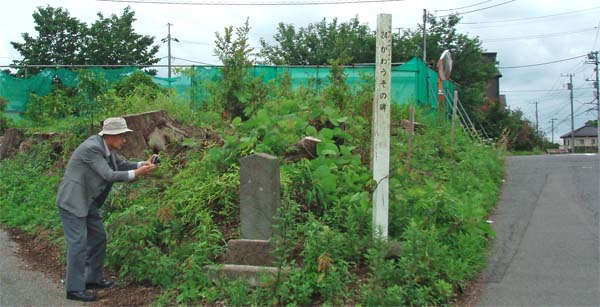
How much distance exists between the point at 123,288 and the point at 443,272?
117 inches

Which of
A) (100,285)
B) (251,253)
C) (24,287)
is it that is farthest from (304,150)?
(24,287)

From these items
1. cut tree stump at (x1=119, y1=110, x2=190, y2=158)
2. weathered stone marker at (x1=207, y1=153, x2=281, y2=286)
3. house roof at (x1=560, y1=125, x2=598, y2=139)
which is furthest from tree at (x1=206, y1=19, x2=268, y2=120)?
house roof at (x1=560, y1=125, x2=598, y2=139)

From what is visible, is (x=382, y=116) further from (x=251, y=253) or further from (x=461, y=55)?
(x=461, y=55)

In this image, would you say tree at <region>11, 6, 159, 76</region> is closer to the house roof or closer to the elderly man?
the elderly man

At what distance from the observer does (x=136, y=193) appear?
7.18 metres

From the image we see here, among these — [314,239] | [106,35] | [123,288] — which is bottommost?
[123,288]

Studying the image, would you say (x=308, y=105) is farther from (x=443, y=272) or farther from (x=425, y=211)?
(x=443, y=272)

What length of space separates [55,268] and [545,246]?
5.38 metres

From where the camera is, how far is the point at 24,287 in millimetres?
5543

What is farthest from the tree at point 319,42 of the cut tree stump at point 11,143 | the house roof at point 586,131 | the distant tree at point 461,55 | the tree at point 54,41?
the house roof at point 586,131

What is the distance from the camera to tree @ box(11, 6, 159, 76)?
2795 cm

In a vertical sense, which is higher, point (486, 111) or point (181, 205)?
point (486, 111)

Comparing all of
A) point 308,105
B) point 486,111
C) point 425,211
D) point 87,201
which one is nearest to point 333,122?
point 308,105

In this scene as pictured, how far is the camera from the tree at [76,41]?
91.7 ft
